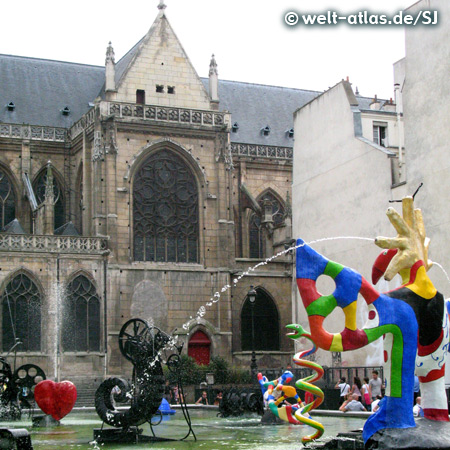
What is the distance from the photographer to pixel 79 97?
167ft

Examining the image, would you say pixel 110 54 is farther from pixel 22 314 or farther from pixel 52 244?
pixel 22 314

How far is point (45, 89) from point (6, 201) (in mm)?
7614

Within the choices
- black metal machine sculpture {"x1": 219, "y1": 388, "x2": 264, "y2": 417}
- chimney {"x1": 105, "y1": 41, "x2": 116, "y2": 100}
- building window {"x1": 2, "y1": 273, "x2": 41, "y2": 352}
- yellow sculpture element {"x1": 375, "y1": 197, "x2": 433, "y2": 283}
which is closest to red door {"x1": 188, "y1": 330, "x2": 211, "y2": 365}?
building window {"x1": 2, "y1": 273, "x2": 41, "y2": 352}

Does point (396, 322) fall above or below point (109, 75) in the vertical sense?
below

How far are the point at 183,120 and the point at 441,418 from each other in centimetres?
3334

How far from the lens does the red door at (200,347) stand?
43500 mm

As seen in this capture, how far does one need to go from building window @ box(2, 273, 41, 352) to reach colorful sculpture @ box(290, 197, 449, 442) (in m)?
29.2

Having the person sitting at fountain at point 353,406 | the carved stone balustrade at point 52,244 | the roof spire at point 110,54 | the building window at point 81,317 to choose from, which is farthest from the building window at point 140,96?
the person sitting at fountain at point 353,406

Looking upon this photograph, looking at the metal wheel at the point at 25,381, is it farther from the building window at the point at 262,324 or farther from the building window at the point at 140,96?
the building window at the point at 140,96

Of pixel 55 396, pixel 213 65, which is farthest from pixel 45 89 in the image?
pixel 55 396

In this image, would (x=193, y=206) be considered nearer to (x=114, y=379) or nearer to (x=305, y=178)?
(x=305, y=178)

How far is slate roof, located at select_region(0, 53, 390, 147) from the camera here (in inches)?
1937

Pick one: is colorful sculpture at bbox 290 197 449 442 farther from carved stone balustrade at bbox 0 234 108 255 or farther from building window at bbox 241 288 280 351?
building window at bbox 241 288 280 351

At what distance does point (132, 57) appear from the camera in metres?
46.1
